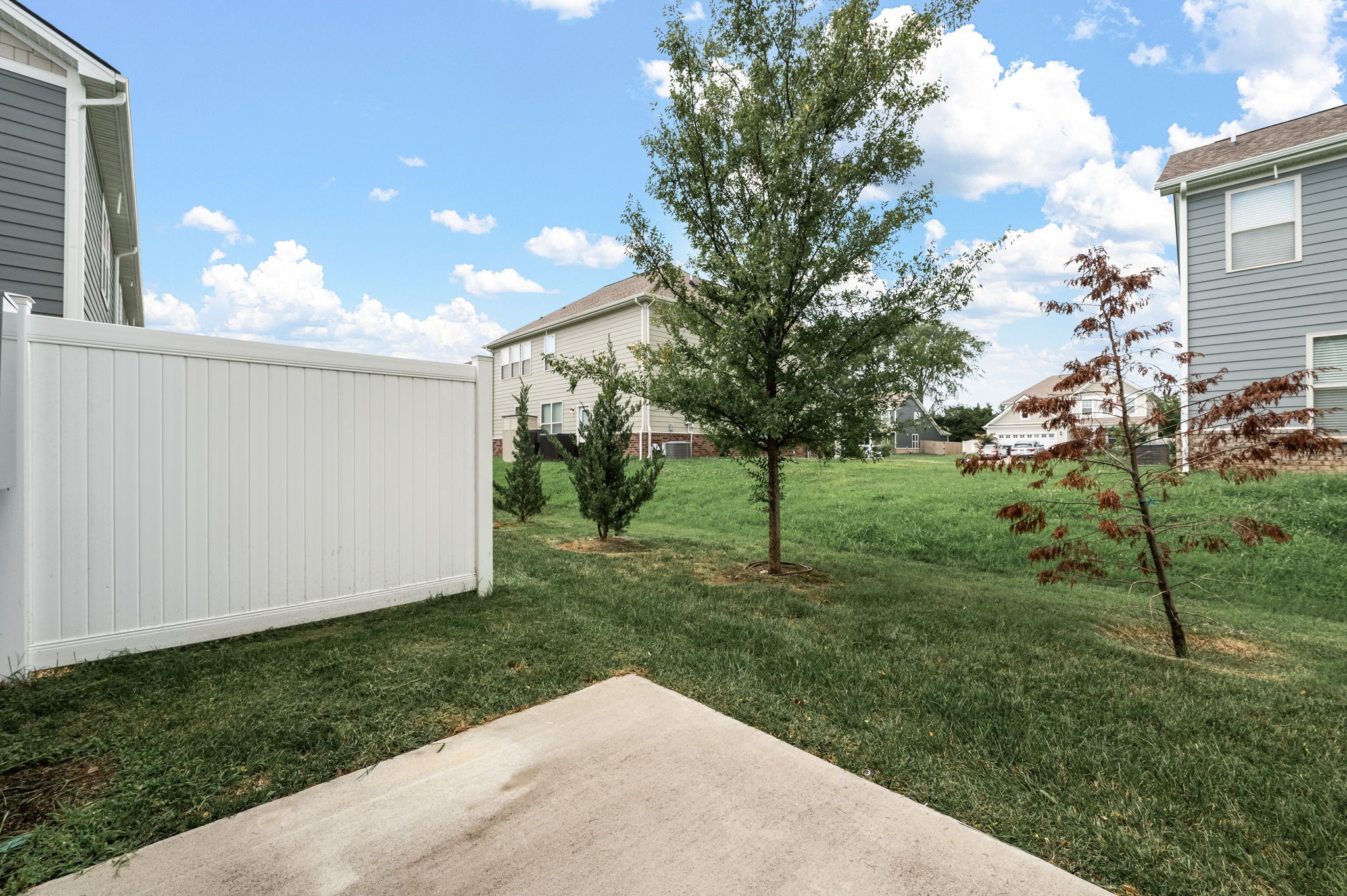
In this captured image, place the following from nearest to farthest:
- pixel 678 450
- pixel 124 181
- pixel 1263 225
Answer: pixel 124 181, pixel 1263 225, pixel 678 450

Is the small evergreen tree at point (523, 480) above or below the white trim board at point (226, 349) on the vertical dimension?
below

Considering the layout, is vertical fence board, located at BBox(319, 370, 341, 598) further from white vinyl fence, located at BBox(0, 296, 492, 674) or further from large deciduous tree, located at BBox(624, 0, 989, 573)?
large deciduous tree, located at BBox(624, 0, 989, 573)

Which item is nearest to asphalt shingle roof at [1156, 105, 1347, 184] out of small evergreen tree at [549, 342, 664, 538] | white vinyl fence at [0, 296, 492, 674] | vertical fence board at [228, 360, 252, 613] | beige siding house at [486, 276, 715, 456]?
small evergreen tree at [549, 342, 664, 538]

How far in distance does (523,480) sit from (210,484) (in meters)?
6.79

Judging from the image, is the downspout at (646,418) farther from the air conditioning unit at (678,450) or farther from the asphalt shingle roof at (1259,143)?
the asphalt shingle roof at (1259,143)

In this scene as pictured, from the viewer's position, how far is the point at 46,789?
6.95ft

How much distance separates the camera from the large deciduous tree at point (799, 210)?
554 cm

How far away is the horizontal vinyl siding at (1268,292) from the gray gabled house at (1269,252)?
12 mm

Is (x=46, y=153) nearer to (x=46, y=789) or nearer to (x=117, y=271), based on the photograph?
(x=117, y=271)

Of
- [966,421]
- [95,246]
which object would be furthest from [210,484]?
[966,421]

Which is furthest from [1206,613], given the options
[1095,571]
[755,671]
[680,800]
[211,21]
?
[211,21]

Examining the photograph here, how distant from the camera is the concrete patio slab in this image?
1653mm

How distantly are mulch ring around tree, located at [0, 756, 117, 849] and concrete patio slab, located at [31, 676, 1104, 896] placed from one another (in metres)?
0.49

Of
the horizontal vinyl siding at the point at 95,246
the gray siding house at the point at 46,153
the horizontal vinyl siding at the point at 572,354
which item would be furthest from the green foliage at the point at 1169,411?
the horizontal vinyl siding at the point at 572,354
